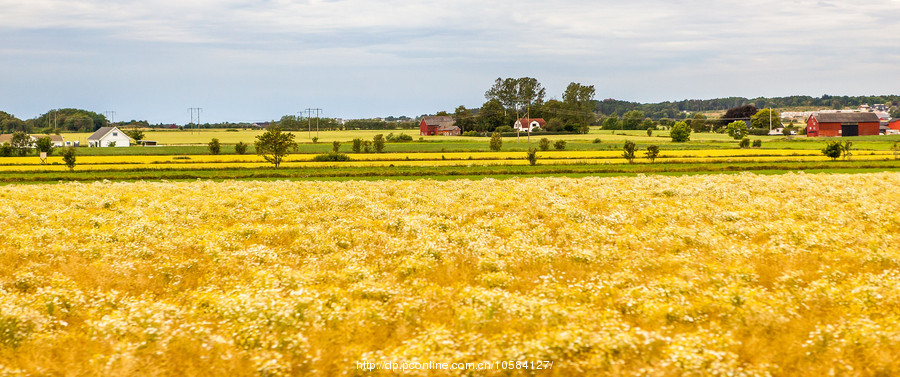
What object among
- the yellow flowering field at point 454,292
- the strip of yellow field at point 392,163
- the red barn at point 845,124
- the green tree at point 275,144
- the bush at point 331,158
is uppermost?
the red barn at point 845,124

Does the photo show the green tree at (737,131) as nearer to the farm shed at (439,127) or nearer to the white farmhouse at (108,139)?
the farm shed at (439,127)

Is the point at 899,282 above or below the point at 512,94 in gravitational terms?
below

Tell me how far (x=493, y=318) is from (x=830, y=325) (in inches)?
259

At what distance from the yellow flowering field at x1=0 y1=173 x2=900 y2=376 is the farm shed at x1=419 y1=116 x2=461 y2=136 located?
142 metres

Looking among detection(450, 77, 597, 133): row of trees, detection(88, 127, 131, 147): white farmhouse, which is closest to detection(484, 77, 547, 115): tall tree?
detection(450, 77, 597, 133): row of trees

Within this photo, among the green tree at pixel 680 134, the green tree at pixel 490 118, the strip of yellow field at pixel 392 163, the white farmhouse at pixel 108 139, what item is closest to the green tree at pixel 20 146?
the strip of yellow field at pixel 392 163

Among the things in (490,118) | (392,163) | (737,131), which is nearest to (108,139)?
(490,118)

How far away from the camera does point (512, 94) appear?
183625 mm

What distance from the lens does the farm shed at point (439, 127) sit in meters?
168

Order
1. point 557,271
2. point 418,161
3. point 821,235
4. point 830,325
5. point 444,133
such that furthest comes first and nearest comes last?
point 444,133, point 418,161, point 821,235, point 557,271, point 830,325

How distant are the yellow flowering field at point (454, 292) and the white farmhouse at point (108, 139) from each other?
137793 mm

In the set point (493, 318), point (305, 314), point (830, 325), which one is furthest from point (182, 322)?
point (830, 325)

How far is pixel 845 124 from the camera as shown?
473 ft

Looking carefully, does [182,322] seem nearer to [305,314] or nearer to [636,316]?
[305,314]
